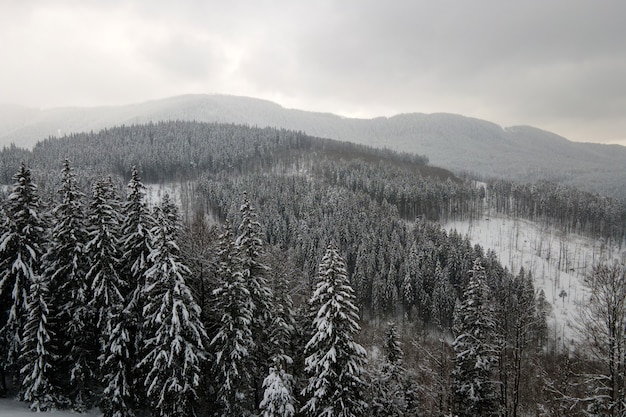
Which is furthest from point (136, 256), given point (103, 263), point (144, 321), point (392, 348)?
point (392, 348)

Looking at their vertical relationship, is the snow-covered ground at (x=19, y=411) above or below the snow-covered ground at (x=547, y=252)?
above

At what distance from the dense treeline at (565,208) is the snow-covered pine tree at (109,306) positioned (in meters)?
181

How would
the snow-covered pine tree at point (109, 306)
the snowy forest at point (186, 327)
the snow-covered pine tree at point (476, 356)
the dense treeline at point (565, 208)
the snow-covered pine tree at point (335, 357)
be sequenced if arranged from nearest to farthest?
the snow-covered pine tree at point (335, 357), the snowy forest at point (186, 327), the snow-covered pine tree at point (109, 306), the snow-covered pine tree at point (476, 356), the dense treeline at point (565, 208)

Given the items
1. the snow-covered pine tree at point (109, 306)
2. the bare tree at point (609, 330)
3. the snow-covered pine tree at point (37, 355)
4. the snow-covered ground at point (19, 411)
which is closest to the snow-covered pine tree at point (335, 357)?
the bare tree at point (609, 330)

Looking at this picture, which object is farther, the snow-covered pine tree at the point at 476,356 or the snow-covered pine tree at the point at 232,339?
the snow-covered pine tree at the point at 476,356

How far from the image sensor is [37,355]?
78.8 feet

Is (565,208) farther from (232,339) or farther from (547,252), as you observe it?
(232,339)

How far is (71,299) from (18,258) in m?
4.53

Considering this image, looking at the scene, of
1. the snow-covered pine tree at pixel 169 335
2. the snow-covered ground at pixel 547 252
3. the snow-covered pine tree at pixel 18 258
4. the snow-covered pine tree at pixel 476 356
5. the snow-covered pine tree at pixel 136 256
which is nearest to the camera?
the snow-covered pine tree at pixel 169 335

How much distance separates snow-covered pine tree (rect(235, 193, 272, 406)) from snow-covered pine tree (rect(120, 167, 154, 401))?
6.59 meters

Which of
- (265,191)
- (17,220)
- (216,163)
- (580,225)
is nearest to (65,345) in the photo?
(17,220)

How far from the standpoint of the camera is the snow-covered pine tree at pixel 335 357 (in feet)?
72.6

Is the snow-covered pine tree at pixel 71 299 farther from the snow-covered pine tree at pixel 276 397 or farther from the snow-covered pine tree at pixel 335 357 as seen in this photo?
the snow-covered pine tree at pixel 335 357

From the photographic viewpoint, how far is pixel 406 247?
106 meters
